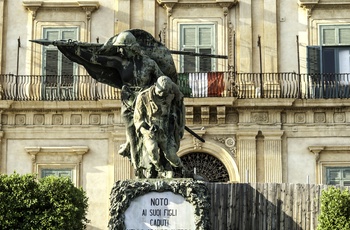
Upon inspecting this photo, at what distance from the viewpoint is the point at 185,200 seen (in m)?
12.5

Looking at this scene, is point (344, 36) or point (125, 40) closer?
point (125, 40)

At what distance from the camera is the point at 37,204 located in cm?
2166

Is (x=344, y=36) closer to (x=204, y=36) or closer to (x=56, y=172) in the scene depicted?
(x=204, y=36)

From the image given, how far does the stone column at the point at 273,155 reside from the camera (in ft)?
91.2

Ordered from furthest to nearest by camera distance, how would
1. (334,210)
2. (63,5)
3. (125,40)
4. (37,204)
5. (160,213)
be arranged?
(63,5)
(37,204)
(334,210)
(125,40)
(160,213)

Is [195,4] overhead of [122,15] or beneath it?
overhead

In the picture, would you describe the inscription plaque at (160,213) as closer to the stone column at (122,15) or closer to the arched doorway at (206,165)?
the arched doorway at (206,165)

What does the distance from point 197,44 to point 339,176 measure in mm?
6208

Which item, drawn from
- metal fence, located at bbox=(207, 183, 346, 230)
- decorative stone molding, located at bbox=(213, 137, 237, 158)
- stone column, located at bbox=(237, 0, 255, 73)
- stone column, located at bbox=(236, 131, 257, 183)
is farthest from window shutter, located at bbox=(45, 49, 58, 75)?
metal fence, located at bbox=(207, 183, 346, 230)

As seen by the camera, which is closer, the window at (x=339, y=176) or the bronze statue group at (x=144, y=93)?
the bronze statue group at (x=144, y=93)

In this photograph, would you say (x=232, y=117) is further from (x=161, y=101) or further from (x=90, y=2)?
(x=161, y=101)

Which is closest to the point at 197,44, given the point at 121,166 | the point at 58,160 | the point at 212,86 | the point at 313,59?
the point at 212,86

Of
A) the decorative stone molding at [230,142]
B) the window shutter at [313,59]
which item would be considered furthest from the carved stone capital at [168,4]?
the window shutter at [313,59]

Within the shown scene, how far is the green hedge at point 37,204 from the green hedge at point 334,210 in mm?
7531
